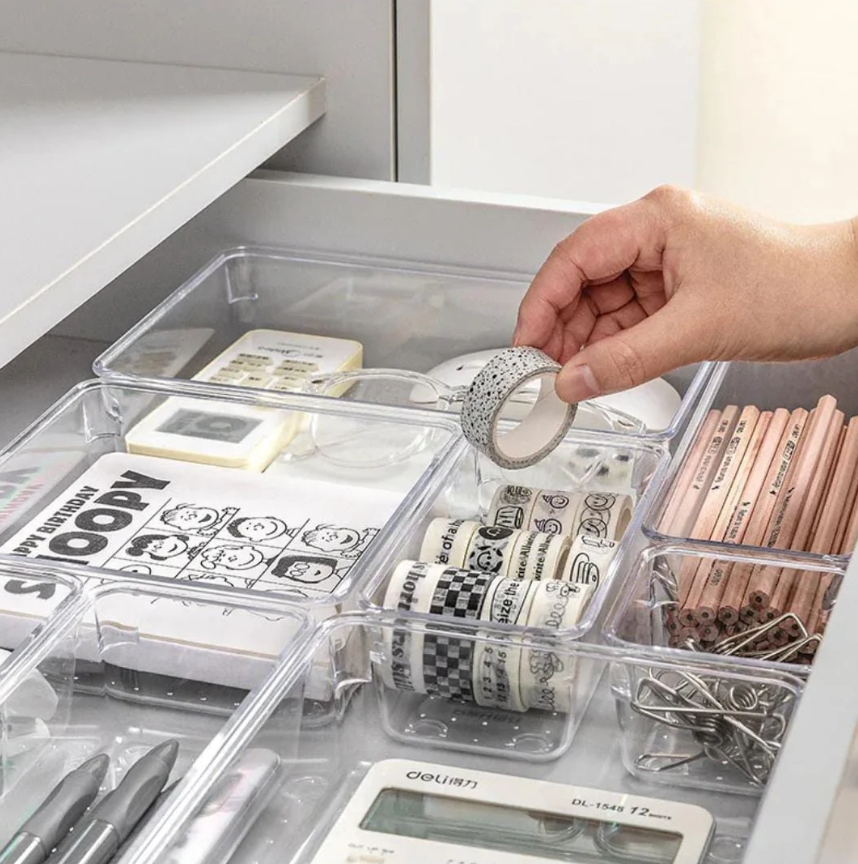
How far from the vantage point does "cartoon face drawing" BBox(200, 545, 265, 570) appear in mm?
953

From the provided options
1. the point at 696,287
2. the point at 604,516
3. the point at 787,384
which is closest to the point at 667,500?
the point at 604,516

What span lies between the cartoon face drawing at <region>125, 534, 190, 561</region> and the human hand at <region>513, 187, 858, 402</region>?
27 cm

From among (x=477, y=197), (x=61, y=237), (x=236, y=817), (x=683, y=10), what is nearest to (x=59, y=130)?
(x=61, y=237)

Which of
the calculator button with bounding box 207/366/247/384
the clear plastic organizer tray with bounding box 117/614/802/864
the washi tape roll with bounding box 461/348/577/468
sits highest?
the washi tape roll with bounding box 461/348/577/468

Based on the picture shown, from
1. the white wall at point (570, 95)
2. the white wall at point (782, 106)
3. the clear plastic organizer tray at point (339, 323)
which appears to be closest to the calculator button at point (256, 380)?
the clear plastic organizer tray at point (339, 323)

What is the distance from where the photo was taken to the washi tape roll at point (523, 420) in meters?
0.94

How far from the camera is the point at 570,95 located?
75.0 inches

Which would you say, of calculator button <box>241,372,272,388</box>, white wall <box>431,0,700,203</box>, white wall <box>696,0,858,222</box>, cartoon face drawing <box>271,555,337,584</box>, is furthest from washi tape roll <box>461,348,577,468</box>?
white wall <box>696,0,858,222</box>

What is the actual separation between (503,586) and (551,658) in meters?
0.06

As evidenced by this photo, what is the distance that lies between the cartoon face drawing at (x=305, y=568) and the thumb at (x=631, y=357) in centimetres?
18

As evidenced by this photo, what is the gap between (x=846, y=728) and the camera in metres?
0.59

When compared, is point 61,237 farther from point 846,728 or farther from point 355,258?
point 846,728

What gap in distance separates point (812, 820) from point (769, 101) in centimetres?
216

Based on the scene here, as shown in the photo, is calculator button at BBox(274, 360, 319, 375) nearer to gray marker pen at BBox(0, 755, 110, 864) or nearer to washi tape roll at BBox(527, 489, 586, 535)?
washi tape roll at BBox(527, 489, 586, 535)
